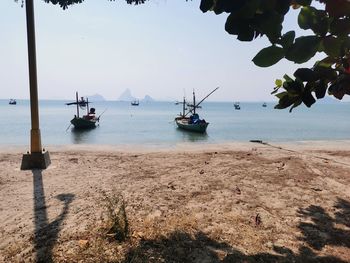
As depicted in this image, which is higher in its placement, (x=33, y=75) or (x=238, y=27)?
(x=33, y=75)

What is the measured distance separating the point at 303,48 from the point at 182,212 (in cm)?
533

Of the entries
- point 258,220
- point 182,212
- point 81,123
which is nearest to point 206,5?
point 258,220

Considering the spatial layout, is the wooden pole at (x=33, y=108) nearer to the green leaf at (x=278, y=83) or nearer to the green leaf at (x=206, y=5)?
the green leaf at (x=278, y=83)

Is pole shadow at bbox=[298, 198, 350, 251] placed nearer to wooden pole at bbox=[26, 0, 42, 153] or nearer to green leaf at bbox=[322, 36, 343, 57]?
green leaf at bbox=[322, 36, 343, 57]

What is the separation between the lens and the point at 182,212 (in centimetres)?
658

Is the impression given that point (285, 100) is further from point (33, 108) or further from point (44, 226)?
point (33, 108)

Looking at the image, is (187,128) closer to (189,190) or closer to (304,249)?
(189,190)

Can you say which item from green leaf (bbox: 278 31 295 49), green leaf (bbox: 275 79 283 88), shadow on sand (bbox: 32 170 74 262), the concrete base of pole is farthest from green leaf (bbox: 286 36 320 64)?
the concrete base of pole

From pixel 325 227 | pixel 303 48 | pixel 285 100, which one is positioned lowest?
pixel 325 227

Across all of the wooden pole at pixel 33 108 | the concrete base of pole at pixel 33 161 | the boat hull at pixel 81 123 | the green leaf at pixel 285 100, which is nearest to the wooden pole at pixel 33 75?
A: the wooden pole at pixel 33 108

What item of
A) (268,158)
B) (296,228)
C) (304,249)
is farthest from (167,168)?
(304,249)

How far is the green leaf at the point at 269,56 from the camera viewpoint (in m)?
1.65

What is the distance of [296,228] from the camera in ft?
19.3

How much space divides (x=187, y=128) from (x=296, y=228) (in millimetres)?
40908
